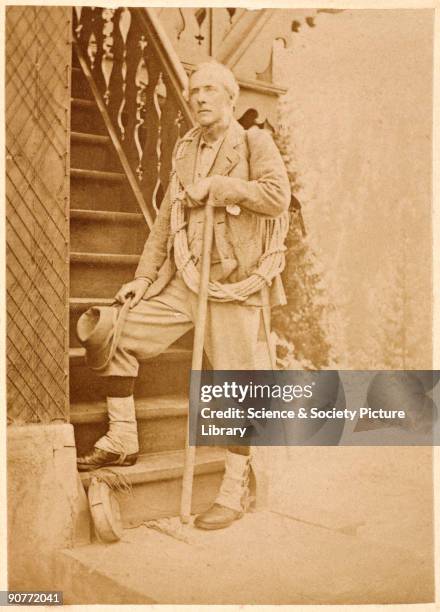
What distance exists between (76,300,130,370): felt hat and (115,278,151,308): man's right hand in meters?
0.06

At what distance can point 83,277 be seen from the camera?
3246 mm

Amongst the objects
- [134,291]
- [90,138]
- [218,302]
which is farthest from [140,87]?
[218,302]

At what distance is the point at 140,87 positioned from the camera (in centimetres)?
335

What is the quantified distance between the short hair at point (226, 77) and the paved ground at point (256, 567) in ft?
5.74

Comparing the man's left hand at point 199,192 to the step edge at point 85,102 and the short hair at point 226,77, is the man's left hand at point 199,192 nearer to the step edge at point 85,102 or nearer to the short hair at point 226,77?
the short hair at point 226,77

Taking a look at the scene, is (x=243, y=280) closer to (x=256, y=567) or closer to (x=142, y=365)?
(x=142, y=365)

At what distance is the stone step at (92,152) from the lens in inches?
131

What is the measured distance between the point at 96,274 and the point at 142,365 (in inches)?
16.8

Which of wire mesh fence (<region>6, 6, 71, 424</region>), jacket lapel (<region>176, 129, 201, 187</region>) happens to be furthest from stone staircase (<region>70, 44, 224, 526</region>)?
jacket lapel (<region>176, 129, 201, 187</region>)

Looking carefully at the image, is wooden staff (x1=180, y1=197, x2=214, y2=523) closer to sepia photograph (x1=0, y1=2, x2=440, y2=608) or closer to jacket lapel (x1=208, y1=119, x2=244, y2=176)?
sepia photograph (x1=0, y1=2, x2=440, y2=608)

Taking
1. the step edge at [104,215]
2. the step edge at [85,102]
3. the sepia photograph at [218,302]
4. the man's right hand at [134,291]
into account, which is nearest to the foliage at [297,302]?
the sepia photograph at [218,302]

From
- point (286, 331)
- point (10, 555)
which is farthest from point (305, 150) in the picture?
point (10, 555)

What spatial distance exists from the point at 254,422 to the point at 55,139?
1403 millimetres

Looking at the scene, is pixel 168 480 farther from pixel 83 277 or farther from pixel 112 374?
pixel 83 277
